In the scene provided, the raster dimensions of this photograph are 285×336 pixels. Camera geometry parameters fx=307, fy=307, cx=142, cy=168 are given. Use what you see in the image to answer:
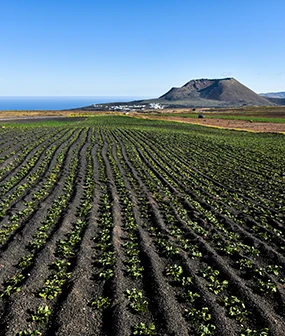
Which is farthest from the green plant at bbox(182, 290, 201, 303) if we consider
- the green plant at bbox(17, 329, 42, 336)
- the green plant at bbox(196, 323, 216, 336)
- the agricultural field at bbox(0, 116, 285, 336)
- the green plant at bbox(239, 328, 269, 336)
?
the green plant at bbox(17, 329, 42, 336)

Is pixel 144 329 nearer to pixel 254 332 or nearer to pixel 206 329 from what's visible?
pixel 206 329

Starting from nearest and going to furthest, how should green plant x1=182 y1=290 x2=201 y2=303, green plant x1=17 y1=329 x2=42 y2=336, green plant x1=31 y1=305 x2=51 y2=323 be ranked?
green plant x1=17 y1=329 x2=42 y2=336 → green plant x1=31 y1=305 x2=51 y2=323 → green plant x1=182 y1=290 x2=201 y2=303

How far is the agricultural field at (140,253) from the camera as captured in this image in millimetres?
8185

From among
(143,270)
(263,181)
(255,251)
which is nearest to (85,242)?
(143,270)

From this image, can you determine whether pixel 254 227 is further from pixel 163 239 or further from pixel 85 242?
pixel 85 242

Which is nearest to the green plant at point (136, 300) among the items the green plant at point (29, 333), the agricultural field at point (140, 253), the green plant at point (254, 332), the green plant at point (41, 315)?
the agricultural field at point (140, 253)

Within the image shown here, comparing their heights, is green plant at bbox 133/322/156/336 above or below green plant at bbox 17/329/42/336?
below

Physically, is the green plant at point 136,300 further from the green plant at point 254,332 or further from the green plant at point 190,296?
the green plant at point 254,332

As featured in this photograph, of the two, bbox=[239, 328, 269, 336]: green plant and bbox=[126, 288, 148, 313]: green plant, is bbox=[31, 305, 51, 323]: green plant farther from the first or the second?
bbox=[239, 328, 269, 336]: green plant

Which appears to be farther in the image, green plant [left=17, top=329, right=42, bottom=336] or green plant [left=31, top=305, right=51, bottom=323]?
green plant [left=31, top=305, right=51, bottom=323]

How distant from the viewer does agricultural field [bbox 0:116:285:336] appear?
819 centimetres

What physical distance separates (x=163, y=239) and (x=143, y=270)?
2.73m

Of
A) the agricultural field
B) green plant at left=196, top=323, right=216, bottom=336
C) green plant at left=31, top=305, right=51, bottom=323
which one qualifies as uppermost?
green plant at left=31, top=305, right=51, bottom=323

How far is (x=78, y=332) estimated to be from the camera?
770 centimetres
